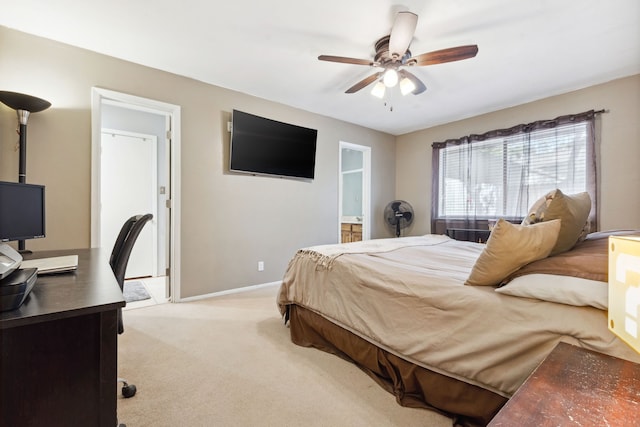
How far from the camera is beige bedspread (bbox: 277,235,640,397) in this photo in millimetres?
1059

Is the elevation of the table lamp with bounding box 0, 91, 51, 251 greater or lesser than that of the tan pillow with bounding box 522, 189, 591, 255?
greater

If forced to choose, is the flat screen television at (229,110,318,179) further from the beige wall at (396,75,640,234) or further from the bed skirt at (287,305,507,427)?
the beige wall at (396,75,640,234)

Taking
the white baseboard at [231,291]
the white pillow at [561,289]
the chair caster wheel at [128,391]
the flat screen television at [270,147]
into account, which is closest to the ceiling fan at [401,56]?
the flat screen television at [270,147]

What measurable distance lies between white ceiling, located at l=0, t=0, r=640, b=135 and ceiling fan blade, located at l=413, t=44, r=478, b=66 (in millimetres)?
273

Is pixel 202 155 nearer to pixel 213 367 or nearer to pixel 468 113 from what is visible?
pixel 213 367

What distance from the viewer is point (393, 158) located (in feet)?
16.9

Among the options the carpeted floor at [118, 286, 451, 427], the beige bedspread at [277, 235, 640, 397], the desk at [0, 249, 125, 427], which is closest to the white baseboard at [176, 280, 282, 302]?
the carpeted floor at [118, 286, 451, 427]

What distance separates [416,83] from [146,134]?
3.78m

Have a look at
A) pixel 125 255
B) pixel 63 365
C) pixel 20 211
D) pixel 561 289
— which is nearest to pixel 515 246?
pixel 561 289

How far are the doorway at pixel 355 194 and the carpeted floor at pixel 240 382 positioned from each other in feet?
8.31

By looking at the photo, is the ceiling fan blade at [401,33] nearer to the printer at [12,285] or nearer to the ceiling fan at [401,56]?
the ceiling fan at [401,56]

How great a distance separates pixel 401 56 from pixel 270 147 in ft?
6.32

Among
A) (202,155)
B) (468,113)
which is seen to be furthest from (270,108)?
(468,113)

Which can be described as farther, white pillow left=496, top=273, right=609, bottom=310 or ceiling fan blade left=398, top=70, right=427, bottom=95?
ceiling fan blade left=398, top=70, right=427, bottom=95
